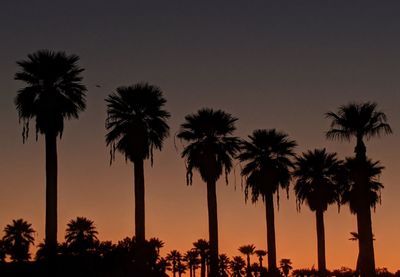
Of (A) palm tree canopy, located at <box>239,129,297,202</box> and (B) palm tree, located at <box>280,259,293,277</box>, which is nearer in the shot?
(A) palm tree canopy, located at <box>239,129,297,202</box>

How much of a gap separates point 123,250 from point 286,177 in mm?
14543

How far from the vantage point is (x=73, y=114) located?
5538cm

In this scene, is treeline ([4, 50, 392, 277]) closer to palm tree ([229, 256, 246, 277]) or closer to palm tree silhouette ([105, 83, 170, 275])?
palm tree silhouette ([105, 83, 170, 275])

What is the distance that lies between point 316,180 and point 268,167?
21.5 ft

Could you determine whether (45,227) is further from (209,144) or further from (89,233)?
(89,233)

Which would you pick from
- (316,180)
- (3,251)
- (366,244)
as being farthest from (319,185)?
(3,251)

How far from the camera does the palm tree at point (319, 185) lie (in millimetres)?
72000

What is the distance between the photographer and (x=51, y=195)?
5322cm

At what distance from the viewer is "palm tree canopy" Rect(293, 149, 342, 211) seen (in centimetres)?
7194

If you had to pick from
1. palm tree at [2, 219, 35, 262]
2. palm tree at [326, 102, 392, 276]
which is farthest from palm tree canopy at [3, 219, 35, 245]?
palm tree at [326, 102, 392, 276]

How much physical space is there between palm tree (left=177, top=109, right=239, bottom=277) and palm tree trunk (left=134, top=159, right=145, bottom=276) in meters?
5.78

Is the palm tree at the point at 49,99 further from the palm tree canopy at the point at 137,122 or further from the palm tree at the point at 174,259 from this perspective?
the palm tree at the point at 174,259

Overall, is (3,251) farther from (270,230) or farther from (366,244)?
(366,244)

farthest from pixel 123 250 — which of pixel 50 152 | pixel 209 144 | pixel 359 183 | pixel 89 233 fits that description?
pixel 89 233
